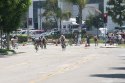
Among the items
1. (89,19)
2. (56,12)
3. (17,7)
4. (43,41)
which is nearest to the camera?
(17,7)

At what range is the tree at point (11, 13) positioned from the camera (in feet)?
141

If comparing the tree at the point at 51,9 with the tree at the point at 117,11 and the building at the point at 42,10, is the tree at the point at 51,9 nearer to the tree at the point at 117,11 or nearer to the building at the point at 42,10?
the tree at the point at 117,11

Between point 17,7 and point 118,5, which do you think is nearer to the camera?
point 17,7

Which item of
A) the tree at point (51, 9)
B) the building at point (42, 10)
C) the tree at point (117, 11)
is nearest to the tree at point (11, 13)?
the tree at point (117, 11)

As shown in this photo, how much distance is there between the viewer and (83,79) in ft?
65.7

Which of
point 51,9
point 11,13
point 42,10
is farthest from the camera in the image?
point 42,10

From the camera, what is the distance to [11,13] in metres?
43.7

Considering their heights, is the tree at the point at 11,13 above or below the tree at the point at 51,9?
below

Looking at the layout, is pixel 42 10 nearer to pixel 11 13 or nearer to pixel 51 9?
pixel 51 9

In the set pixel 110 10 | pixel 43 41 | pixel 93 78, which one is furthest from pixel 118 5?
pixel 93 78

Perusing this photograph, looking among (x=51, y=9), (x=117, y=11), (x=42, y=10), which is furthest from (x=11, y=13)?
(x=42, y=10)

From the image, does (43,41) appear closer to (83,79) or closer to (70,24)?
(83,79)

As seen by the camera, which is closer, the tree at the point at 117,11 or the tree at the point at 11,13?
the tree at the point at 11,13

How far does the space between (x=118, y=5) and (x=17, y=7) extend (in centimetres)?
4759
